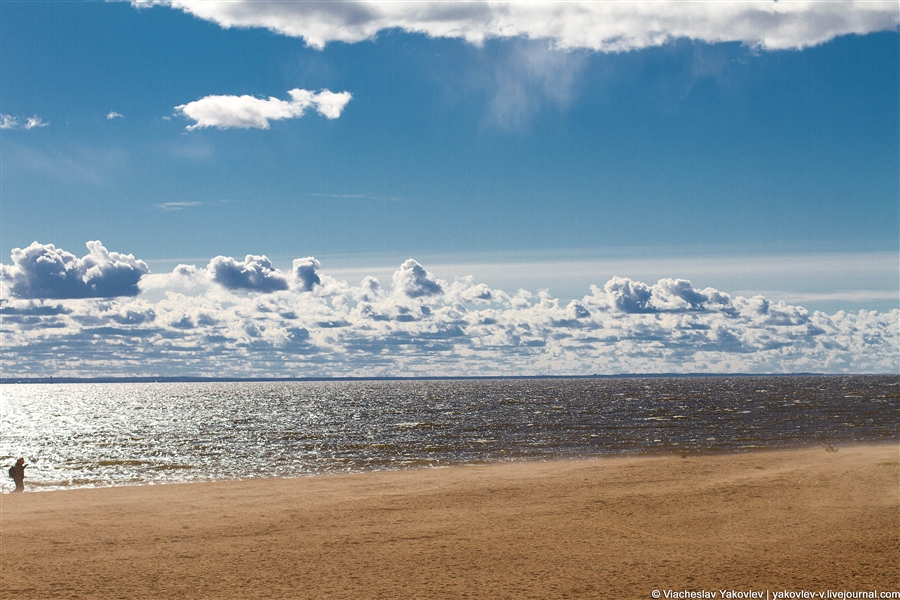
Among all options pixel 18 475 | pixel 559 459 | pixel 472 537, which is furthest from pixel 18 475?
pixel 559 459

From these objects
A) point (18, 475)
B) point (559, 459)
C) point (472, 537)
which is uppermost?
point (472, 537)

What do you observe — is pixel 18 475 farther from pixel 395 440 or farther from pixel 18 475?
pixel 395 440

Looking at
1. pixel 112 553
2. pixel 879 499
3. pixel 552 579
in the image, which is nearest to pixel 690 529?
pixel 552 579

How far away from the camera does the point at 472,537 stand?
19.3m

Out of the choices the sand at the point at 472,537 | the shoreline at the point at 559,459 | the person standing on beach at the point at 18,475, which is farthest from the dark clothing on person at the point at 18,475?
the sand at the point at 472,537

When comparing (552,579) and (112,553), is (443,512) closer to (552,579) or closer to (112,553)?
(552,579)

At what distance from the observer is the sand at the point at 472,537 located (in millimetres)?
15383

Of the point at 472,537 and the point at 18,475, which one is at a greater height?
the point at 472,537

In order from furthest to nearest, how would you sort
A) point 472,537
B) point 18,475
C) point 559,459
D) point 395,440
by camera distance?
point 395,440, point 559,459, point 18,475, point 472,537

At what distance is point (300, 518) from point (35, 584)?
7981 mm

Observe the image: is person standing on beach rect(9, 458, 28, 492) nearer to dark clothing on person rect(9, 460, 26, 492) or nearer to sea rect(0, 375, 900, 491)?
dark clothing on person rect(9, 460, 26, 492)

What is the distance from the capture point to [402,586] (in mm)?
15281

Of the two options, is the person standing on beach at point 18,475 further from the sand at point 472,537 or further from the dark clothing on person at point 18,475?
the sand at point 472,537

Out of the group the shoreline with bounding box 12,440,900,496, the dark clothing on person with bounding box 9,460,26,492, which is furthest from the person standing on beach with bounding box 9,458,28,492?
the shoreline with bounding box 12,440,900,496
